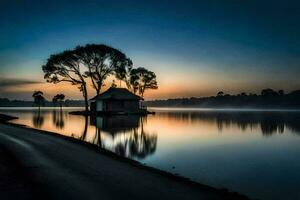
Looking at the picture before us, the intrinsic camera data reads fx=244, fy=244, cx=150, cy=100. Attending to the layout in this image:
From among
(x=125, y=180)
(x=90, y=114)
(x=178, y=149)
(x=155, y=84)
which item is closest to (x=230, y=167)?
(x=178, y=149)

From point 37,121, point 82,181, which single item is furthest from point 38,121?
point 82,181

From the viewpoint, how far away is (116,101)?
5872 centimetres

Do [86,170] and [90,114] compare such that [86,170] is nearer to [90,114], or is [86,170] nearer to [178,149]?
[178,149]

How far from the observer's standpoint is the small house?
190ft

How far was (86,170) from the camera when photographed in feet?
27.3

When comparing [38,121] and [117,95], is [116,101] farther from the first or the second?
[38,121]

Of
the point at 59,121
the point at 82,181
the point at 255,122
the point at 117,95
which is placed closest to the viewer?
the point at 82,181

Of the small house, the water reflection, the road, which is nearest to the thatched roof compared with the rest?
the small house

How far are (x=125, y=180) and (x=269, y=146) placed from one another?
13658mm

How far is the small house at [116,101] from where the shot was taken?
5788 centimetres

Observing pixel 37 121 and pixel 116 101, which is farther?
pixel 116 101

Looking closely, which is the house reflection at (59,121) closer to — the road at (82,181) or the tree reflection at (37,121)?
the tree reflection at (37,121)

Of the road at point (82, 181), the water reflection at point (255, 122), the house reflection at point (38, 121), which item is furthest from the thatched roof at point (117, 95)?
the road at point (82, 181)

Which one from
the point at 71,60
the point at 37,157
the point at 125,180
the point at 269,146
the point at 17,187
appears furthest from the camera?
the point at 71,60
